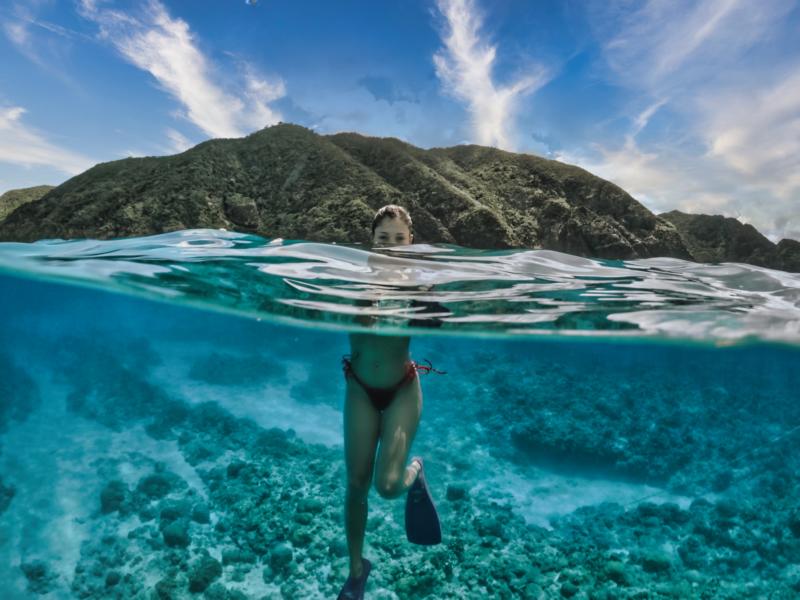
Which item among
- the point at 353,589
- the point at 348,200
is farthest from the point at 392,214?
the point at 348,200

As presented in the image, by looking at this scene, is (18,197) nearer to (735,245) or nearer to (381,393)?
(381,393)

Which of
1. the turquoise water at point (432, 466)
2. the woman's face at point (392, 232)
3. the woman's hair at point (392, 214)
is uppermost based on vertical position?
the woman's hair at point (392, 214)

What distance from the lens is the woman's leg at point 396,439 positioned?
13.5 ft

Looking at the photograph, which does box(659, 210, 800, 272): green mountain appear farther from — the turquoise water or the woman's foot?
the woman's foot

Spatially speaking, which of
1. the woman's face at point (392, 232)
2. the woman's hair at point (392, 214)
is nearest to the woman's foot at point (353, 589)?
the woman's face at point (392, 232)

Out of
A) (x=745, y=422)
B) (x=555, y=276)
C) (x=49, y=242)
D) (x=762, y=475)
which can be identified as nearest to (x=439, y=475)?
(x=555, y=276)

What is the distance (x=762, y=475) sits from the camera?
1216 centimetres

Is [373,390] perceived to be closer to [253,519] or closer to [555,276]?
[253,519]

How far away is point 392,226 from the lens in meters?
4.86

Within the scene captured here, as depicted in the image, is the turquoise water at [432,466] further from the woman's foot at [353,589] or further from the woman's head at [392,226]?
the woman's foot at [353,589]

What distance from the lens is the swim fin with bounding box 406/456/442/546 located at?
536 cm

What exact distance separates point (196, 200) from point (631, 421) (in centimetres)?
2719

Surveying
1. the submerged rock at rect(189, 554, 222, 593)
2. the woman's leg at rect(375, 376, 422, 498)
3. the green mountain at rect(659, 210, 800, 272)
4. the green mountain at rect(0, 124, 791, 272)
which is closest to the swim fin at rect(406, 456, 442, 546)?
the woman's leg at rect(375, 376, 422, 498)

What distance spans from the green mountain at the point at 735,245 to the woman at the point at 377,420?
98.9 feet
